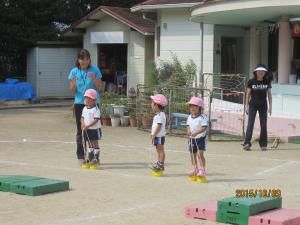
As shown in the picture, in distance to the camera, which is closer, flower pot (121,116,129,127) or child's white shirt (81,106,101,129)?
child's white shirt (81,106,101,129)

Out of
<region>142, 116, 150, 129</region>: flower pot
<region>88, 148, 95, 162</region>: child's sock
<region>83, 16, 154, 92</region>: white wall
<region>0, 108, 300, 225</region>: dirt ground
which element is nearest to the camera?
<region>0, 108, 300, 225</region>: dirt ground

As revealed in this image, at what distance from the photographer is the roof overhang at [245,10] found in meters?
14.6

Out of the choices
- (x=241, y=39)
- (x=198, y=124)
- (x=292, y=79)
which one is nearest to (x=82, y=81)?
(x=198, y=124)

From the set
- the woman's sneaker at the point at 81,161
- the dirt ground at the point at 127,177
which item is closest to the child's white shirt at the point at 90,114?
the woman's sneaker at the point at 81,161

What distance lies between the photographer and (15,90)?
26.5 m

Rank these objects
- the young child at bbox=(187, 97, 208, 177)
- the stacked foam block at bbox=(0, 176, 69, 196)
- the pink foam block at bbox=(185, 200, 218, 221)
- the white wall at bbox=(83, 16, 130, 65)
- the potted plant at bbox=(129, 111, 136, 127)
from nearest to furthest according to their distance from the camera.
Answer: the pink foam block at bbox=(185, 200, 218, 221), the stacked foam block at bbox=(0, 176, 69, 196), the young child at bbox=(187, 97, 208, 177), the potted plant at bbox=(129, 111, 136, 127), the white wall at bbox=(83, 16, 130, 65)

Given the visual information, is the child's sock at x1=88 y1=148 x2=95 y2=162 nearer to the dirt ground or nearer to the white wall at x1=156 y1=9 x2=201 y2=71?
the dirt ground

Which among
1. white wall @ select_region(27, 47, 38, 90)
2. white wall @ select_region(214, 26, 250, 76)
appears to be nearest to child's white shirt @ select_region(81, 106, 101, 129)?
white wall @ select_region(214, 26, 250, 76)

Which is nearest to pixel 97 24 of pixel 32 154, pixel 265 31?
pixel 265 31

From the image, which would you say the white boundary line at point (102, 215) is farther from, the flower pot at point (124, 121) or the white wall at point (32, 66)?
the white wall at point (32, 66)

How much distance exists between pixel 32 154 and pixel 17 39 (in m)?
17.0

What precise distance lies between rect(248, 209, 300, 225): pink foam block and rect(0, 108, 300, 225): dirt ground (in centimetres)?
60

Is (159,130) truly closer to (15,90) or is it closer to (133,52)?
(133,52)

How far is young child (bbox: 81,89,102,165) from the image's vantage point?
33.7 ft
